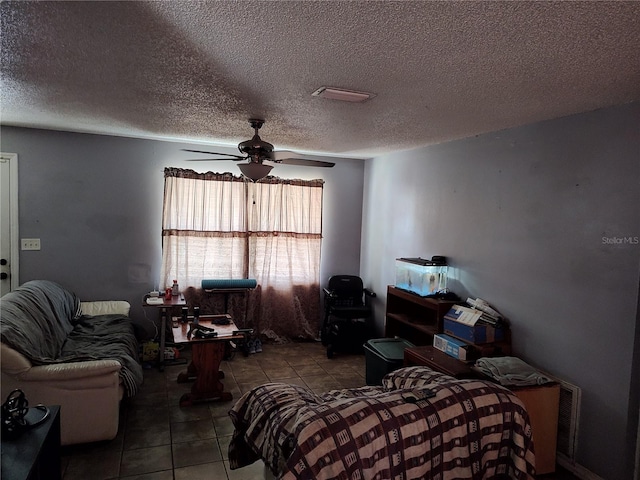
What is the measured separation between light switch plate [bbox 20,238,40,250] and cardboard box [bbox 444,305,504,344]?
4084mm

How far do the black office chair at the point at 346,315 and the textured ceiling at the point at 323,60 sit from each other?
2303mm

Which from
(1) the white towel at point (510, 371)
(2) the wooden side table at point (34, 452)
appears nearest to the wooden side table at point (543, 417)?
(1) the white towel at point (510, 371)

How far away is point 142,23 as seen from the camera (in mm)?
1622

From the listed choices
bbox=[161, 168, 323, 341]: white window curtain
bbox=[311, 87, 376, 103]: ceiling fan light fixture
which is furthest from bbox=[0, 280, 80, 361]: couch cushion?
bbox=[311, 87, 376, 103]: ceiling fan light fixture

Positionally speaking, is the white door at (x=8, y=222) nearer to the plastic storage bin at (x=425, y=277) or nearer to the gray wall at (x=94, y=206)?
the gray wall at (x=94, y=206)

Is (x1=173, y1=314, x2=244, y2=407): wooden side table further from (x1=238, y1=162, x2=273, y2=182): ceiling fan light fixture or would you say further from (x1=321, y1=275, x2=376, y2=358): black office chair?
(x1=321, y1=275, x2=376, y2=358): black office chair

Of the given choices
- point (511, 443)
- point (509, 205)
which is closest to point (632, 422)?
point (511, 443)

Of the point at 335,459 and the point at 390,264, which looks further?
the point at 390,264

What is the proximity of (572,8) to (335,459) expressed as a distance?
170 cm

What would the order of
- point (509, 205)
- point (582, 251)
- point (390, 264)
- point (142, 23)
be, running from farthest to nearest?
1. point (390, 264)
2. point (509, 205)
3. point (582, 251)
4. point (142, 23)

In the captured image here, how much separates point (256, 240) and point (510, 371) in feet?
10.4

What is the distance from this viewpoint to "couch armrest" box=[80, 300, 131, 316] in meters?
4.30

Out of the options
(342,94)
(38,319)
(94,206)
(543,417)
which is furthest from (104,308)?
(543,417)

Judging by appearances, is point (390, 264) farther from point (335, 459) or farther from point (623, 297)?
point (335, 459)
